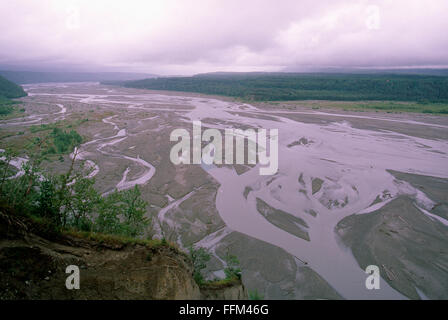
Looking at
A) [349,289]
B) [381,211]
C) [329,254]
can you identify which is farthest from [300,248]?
[381,211]

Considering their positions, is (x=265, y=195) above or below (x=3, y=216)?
below

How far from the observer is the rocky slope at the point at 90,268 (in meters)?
6.09

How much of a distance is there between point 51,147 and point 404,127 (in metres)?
52.3

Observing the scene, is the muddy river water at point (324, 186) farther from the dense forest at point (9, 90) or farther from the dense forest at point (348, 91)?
the dense forest at point (9, 90)

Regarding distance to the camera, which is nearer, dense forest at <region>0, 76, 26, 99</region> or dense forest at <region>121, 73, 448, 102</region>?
dense forest at <region>0, 76, 26, 99</region>

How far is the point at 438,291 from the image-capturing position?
34.9ft

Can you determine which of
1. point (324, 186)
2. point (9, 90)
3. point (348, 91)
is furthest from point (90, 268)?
point (9, 90)

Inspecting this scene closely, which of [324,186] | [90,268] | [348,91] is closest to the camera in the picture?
[90,268]

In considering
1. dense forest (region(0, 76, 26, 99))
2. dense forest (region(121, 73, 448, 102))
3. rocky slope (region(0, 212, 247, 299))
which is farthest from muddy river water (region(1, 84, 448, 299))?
dense forest (region(0, 76, 26, 99))

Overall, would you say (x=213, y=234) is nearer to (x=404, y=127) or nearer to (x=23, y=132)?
(x=23, y=132)

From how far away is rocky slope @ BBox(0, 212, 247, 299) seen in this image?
6086mm

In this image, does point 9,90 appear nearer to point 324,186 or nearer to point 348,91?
point 324,186

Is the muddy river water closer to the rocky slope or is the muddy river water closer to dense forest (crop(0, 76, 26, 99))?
the rocky slope

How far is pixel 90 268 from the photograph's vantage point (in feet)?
22.7
